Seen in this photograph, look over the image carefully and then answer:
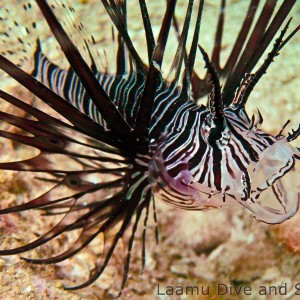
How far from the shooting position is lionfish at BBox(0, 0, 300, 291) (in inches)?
80.0

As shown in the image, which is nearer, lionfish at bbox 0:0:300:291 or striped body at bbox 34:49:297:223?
lionfish at bbox 0:0:300:291

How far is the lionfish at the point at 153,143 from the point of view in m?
2.03

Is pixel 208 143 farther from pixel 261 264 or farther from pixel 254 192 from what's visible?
pixel 261 264

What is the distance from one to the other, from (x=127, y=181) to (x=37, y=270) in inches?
35.6

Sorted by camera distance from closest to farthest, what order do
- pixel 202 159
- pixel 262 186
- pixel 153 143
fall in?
pixel 262 186
pixel 202 159
pixel 153 143

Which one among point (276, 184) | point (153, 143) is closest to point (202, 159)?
point (153, 143)

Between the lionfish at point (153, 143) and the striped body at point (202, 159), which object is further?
the striped body at point (202, 159)

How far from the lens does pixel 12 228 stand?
282cm

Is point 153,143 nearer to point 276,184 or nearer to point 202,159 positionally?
point 202,159

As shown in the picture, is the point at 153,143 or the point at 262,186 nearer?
the point at 262,186

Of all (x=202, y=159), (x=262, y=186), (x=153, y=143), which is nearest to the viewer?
(x=262, y=186)

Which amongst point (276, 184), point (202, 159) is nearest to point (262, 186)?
point (276, 184)

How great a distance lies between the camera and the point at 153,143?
7.87 ft

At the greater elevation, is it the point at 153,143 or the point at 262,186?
the point at 153,143
